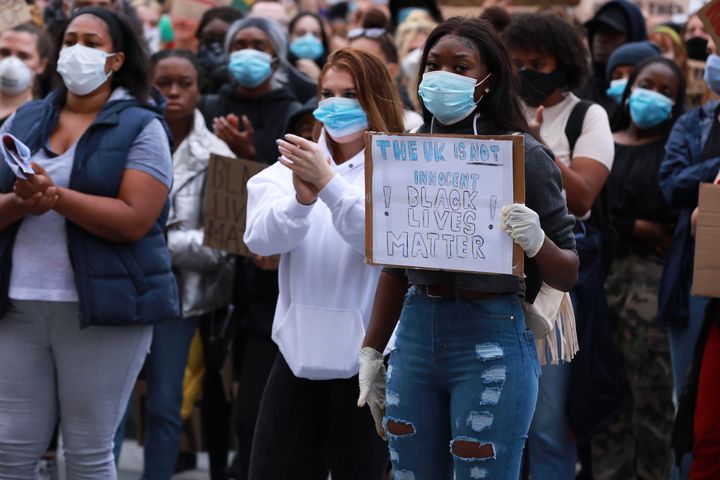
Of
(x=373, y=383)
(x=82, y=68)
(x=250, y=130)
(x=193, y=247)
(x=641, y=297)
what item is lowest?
(x=641, y=297)

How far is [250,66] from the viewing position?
7395 millimetres

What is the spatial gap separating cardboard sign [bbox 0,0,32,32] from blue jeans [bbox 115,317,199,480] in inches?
78.6

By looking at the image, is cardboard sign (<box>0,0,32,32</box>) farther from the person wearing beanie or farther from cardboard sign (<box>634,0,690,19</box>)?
cardboard sign (<box>634,0,690,19</box>)

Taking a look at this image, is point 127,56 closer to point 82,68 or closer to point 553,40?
point 82,68

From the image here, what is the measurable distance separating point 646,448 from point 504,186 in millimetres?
3152

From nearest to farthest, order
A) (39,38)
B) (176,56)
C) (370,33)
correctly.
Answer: (176,56), (39,38), (370,33)

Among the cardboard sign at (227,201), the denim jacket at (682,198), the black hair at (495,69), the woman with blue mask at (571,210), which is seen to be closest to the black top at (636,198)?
the denim jacket at (682,198)

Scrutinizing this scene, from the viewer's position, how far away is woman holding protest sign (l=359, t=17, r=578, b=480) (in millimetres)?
3844


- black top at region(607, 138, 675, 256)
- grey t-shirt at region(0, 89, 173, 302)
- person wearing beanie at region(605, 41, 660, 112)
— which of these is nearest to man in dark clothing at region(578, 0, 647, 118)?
person wearing beanie at region(605, 41, 660, 112)

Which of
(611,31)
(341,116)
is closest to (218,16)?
(611,31)

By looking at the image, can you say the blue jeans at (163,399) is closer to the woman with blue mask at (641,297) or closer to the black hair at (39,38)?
the black hair at (39,38)

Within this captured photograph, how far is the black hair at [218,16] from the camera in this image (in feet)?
29.8

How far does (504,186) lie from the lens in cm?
385

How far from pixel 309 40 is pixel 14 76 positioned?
2.79 metres
